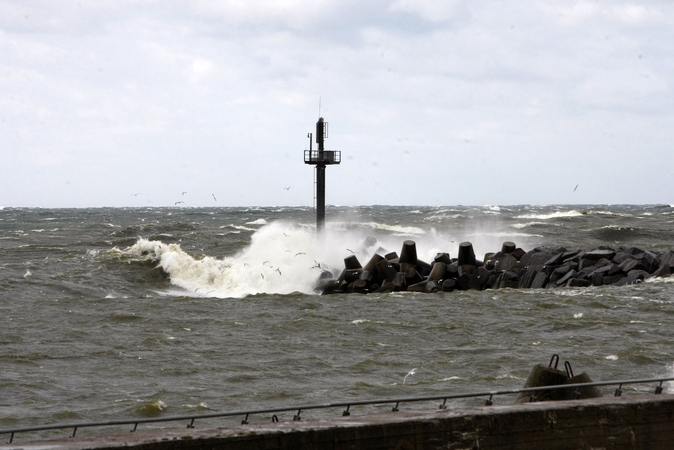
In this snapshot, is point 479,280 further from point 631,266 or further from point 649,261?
point 649,261

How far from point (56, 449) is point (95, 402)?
18.7 feet

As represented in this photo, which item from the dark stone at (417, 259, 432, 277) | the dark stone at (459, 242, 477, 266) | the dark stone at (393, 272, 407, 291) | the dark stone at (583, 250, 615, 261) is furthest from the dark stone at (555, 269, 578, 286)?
the dark stone at (393, 272, 407, 291)

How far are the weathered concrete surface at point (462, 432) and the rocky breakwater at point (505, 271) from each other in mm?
15822

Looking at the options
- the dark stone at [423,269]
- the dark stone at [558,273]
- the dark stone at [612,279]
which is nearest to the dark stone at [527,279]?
the dark stone at [558,273]

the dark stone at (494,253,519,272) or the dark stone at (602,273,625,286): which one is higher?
the dark stone at (494,253,519,272)

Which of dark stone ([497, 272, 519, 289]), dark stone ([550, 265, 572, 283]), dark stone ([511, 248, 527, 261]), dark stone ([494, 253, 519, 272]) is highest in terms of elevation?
dark stone ([511, 248, 527, 261])

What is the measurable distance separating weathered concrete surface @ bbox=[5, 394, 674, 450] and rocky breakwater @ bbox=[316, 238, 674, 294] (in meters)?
15.8

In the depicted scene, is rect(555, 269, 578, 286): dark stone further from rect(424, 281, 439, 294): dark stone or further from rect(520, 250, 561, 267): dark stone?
rect(424, 281, 439, 294): dark stone

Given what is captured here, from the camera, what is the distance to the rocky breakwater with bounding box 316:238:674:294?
72.6 feet

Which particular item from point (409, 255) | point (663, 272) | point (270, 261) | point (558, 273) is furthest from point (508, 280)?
point (270, 261)

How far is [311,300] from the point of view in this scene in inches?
813

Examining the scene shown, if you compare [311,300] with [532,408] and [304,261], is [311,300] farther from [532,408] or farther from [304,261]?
[532,408]

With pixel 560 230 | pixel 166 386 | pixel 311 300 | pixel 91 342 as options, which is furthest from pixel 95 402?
pixel 560 230

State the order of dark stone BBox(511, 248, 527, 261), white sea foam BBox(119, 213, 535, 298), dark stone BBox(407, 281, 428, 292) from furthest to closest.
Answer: white sea foam BBox(119, 213, 535, 298) < dark stone BBox(511, 248, 527, 261) < dark stone BBox(407, 281, 428, 292)
